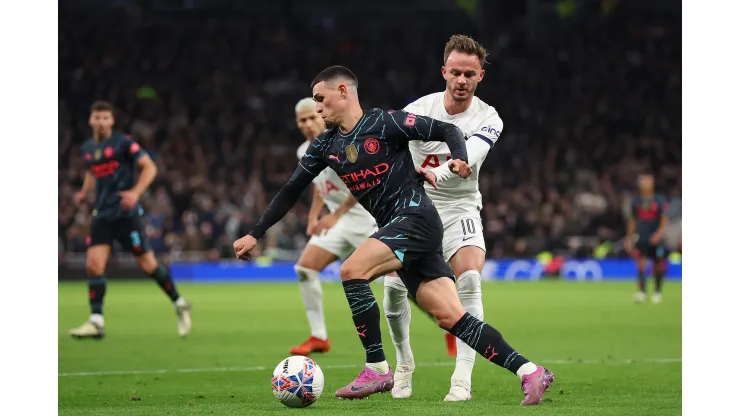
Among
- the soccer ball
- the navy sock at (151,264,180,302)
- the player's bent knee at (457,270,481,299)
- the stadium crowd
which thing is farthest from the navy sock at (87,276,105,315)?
the stadium crowd

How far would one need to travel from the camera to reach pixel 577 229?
26.9 meters

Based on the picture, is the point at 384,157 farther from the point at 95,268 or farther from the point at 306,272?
the point at 95,268

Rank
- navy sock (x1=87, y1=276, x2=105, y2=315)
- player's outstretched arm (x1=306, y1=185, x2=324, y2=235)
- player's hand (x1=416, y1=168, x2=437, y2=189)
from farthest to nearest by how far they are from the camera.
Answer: navy sock (x1=87, y1=276, x2=105, y2=315), player's outstretched arm (x1=306, y1=185, x2=324, y2=235), player's hand (x1=416, y1=168, x2=437, y2=189)

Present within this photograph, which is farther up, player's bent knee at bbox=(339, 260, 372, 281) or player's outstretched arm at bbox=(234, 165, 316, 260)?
player's outstretched arm at bbox=(234, 165, 316, 260)

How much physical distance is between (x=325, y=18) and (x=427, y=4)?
3.37 metres

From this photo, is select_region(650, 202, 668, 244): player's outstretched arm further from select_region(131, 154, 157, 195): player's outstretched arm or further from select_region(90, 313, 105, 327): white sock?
select_region(90, 313, 105, 327): white sock

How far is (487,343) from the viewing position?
19.8ft

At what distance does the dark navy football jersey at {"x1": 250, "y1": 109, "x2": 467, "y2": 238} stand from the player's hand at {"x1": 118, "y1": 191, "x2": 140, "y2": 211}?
17.2 ft

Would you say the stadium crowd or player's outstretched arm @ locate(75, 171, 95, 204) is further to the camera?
the stadium crowd

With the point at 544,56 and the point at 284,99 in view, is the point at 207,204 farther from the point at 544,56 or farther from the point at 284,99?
the point at 544,56

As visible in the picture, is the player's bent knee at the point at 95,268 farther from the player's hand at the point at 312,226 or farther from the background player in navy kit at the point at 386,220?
the background player in navy kit at the point at 386,220

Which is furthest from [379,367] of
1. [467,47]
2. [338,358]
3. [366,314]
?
[338,358]

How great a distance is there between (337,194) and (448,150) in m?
3.51

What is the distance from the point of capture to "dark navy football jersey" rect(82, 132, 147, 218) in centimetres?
1177
